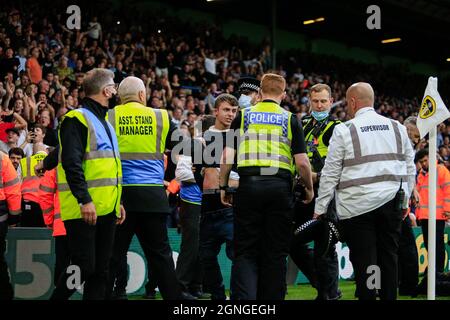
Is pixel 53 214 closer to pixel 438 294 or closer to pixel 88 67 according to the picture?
pixel 438 294

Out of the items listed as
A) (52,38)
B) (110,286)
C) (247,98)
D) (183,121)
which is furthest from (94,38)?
(110,286)

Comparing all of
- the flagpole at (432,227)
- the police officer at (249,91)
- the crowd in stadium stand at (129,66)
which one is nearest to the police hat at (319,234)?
the flagpole at (432,227)

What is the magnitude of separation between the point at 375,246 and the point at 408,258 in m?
2.80

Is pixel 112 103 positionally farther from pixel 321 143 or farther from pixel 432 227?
pixel 432 227

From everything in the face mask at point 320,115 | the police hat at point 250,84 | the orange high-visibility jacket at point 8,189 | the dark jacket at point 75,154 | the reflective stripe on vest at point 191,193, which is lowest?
the reflective stripe on vest at point 191,193

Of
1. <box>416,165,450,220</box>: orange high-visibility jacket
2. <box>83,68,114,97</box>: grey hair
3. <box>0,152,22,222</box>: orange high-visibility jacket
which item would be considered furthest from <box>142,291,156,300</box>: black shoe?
<box>416,165,450,220</box>: orange high-visibility jacket

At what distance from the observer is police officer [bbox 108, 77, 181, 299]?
6148mm

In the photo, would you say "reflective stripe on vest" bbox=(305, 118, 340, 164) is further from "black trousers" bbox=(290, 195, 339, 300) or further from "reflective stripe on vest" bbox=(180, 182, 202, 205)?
"reflective stripe on vest" bbox=(180, 182, 202, 205)

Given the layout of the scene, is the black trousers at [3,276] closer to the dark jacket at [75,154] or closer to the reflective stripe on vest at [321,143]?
the dark jacket at [75,154]

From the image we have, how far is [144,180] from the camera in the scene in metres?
6.28

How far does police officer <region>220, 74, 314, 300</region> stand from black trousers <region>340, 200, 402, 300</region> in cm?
54

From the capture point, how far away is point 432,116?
6746mm

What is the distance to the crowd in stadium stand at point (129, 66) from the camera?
13031mm

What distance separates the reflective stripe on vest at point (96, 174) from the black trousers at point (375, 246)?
6.40ft
